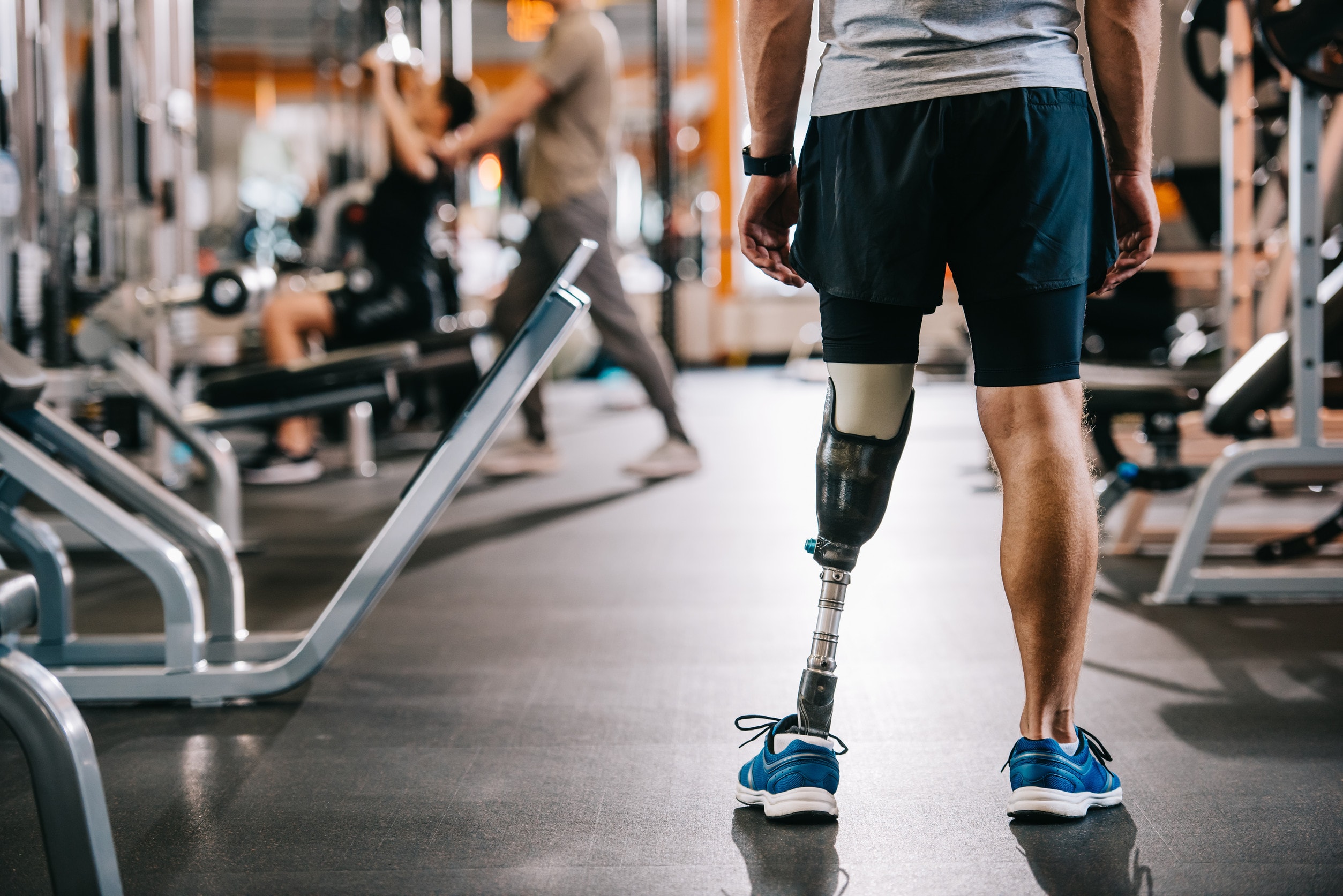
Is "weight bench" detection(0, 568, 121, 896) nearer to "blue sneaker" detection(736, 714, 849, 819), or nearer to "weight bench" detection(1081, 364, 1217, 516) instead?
"blue sneaker" detection(736, 714, 849, 819)

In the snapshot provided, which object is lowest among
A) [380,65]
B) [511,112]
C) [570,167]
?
[570,167]

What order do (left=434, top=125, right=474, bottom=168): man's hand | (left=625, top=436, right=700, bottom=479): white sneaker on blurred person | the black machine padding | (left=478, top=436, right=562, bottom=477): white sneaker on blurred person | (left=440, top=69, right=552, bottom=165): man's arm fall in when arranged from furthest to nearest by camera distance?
(left=478, top=436, right=562, bottom=477): white sneaker on blurred person, (left=625, top=436, right=700, bottom=479): white sneaker on blurred person, (left=434, top=125, right=474, bottom=168): man's hand, (left=440, top=69, right=552, bottom=165): man's arm, the black machine padding

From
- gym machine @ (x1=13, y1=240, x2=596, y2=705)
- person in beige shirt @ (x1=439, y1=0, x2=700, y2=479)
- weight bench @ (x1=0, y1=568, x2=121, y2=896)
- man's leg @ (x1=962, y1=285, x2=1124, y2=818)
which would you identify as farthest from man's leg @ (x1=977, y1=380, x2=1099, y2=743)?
person in beige shirt @ (x1=439, y1=0, x2=700, y2=479)

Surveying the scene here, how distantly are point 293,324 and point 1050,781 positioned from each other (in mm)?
3388

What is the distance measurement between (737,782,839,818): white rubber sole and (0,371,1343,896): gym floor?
0.02m

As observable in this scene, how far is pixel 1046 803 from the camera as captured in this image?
1178mm

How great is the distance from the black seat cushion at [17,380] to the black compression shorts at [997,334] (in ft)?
3.19

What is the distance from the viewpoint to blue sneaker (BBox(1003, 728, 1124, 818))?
118 centimetres

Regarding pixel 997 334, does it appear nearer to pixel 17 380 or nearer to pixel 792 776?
pixel 792 776

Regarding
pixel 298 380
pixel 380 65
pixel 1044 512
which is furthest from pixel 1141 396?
pixel 380 65

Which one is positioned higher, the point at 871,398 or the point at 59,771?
the point at 871,398

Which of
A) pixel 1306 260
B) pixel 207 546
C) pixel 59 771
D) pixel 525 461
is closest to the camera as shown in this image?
pixel 59 771

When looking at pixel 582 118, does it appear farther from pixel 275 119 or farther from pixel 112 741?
pixel 275 119

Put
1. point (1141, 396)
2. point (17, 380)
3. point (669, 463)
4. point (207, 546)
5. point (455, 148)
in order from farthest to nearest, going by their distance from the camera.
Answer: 1. point (669, 463)
2. point (455, 148)
3. point (1141, 396)
4. point (207, 546)
5. point (17, 380)
